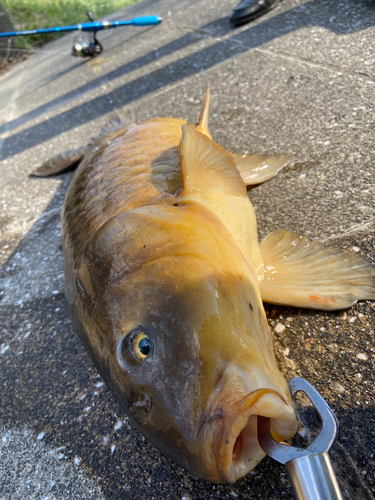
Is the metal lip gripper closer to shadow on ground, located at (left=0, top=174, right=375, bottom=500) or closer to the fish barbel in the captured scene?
the fish barbel

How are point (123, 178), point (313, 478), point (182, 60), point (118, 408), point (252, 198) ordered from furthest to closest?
point (182, 60) → point (252, 198) → point (123, 178) → point (118, 408) → point (313, 478)

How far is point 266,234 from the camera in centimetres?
246

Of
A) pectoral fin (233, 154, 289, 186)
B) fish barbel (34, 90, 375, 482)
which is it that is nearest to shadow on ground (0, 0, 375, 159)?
pectoral fin (233, 154, 289, 186)

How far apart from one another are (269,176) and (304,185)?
281 mm

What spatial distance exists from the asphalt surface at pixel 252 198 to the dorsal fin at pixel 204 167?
0.40 meters

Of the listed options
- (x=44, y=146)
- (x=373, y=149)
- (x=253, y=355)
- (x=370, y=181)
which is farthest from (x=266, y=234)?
(x=44, y=146)

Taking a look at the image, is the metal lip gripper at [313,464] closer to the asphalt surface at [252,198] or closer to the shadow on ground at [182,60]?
the asphalt surface at [252,198]

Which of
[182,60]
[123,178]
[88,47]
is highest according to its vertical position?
[88,47]

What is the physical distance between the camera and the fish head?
46.6 inches

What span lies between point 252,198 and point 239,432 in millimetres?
1926

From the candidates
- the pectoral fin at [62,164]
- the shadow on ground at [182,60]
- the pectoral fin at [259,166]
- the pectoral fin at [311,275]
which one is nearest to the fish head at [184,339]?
the pectoral fin at [311,275]

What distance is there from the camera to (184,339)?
1337mm

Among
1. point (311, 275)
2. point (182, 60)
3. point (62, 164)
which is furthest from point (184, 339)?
point (182, 60)

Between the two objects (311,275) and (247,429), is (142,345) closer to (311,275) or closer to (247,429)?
(247,429)
